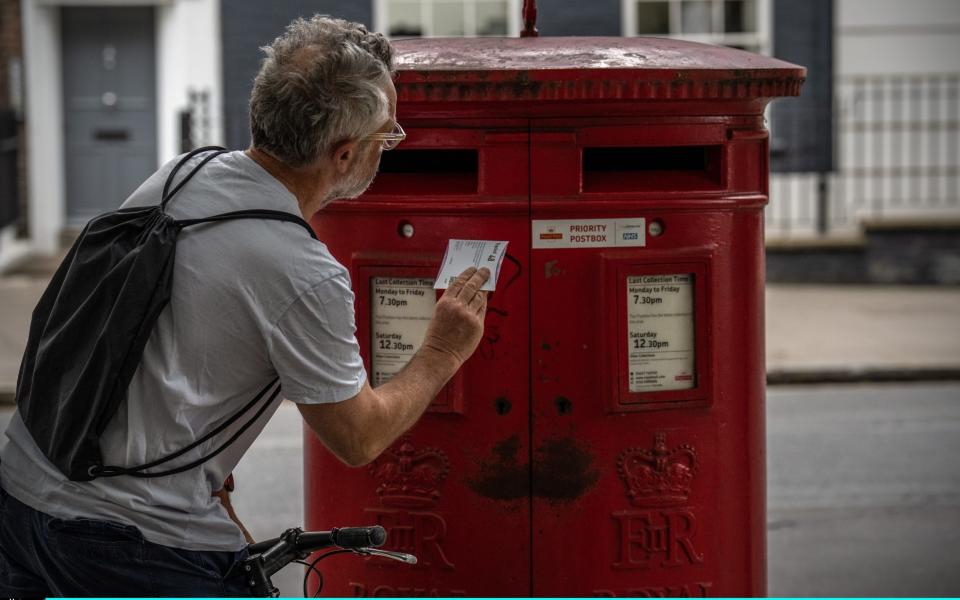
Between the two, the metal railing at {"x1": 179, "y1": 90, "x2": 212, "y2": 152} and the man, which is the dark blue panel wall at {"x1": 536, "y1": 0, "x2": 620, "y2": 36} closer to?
the metal railing at {"x1": 179, "y1": 90, "x2": 212, "y2": 152}

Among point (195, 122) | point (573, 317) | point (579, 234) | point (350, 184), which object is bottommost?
point (573, 317)

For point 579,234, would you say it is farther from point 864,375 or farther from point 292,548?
point 864,375

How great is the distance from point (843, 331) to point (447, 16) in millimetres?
5315

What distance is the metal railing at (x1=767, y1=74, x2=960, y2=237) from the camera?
45.1 feet

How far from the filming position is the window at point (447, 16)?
13.8 m

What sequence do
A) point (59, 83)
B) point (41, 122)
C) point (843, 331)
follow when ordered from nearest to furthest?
point (843, 331)
point (41, 122)
point (59, 83)

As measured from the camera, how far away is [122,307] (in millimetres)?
2227

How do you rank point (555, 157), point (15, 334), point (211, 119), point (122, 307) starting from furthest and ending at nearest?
point (211, 119)
point (15, 334)
point (555, 157)
point (122, 307)

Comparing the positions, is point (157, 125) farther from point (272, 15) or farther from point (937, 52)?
point (937, 52)

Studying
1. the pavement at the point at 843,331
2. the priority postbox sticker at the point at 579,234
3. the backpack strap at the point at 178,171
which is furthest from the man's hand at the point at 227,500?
the pavement at the point at 843,331

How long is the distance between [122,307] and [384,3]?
Result: 12.0 meters

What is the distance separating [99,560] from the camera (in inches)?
89.5

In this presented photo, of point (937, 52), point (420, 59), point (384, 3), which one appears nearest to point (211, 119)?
point (384, 3)

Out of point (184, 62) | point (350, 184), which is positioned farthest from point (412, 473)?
point (184, 62)
